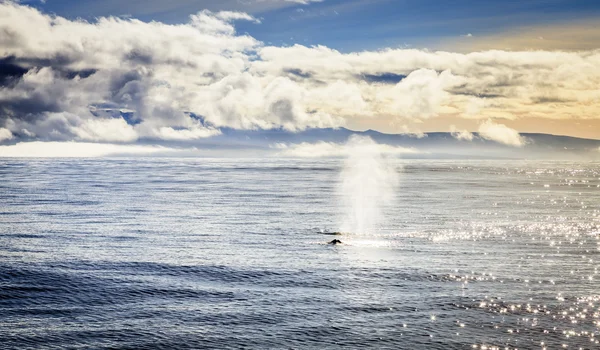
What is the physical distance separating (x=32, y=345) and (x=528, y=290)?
4420 centimetres

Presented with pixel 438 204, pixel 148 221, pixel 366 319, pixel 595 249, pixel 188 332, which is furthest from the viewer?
pixel 438 204

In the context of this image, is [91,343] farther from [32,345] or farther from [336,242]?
[336,242]

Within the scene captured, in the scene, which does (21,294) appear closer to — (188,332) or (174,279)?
(174,279)

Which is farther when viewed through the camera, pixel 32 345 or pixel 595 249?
pixel 595 249

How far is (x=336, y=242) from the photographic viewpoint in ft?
261

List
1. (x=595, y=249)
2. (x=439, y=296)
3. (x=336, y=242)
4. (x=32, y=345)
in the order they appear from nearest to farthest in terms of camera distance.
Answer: (x=32, y=345) < (x=439, y=296) < (x=595, y=249) < (x=336, y=242)

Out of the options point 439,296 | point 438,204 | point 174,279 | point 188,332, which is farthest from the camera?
point 438,204

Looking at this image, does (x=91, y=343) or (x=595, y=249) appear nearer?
(x=91, y=343)

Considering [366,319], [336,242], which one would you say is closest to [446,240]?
[336,242]

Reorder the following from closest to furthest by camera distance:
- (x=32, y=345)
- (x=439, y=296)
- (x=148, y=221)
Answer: (x=32, y=345)
(x=439, y=296)
(x=148, y=221)

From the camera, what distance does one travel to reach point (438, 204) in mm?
141250

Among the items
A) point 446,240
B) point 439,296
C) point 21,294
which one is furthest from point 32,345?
point 446,240

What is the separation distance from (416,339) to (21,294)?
37748mm

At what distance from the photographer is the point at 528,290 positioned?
176 ft
